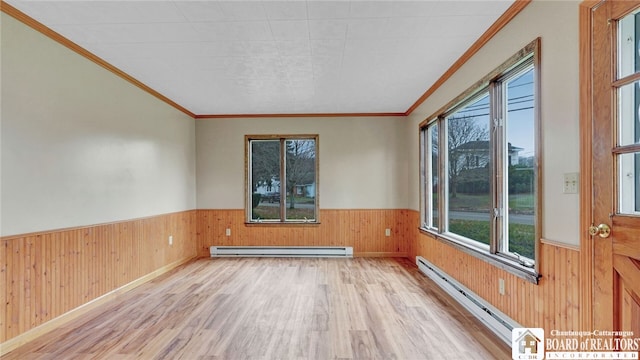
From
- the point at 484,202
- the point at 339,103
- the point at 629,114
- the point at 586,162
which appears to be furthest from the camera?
the point at 339,103

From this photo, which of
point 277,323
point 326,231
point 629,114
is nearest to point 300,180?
point 326,231

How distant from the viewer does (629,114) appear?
1500 mm

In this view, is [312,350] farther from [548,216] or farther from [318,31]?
[318,31]

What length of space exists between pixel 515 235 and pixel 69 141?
4.04m

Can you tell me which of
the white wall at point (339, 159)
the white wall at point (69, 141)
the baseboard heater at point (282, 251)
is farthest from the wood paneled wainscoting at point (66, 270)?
the white wall at point (339, 159)

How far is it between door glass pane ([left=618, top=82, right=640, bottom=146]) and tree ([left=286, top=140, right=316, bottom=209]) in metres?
4.29

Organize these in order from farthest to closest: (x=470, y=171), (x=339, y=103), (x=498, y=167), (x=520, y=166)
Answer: (x=339, y=103)
(x=470, y=171)
(x=498, y=167)
(x=520, y=166)

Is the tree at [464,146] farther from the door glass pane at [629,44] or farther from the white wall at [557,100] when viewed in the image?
the door glass pane at [629,44]

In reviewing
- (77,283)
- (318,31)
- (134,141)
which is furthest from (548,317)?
(134,141)

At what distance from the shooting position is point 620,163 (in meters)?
1.54

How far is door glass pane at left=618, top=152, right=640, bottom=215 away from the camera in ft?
4.87

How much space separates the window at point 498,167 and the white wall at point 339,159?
5.07 ft

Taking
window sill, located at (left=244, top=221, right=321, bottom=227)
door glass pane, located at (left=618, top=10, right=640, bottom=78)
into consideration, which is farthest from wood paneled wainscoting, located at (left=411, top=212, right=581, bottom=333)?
window sill, located at (left=244, top=221, right=321, bottom=227)
